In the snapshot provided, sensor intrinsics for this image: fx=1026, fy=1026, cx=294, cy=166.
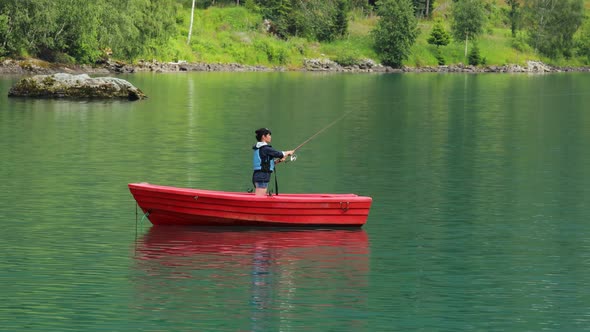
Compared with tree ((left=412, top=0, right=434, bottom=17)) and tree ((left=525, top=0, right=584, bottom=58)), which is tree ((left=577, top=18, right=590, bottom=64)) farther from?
tree ((left=412, top=0, right=434, bottom=17))

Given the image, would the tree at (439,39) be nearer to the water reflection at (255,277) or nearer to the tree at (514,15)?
the tree at (514,15)

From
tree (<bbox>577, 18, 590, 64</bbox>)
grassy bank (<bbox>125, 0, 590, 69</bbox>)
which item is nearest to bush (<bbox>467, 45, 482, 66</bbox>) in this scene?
A: grassy bank (<bbox>125, 0, 590, 69</bbox>)

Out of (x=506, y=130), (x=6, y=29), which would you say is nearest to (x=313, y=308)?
(x=506, y=130)

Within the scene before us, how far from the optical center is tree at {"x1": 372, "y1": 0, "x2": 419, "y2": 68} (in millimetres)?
165375

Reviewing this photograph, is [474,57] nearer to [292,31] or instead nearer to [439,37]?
[439,37]

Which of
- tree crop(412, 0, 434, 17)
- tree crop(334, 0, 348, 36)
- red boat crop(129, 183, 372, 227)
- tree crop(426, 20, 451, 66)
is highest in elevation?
tree crop(412, 0, 434, 17)

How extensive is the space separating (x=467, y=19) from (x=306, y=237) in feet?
507

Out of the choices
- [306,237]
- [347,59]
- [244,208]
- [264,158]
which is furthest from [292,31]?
[306,237]

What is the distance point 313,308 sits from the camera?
60.8 feet

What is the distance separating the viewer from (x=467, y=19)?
175 metres

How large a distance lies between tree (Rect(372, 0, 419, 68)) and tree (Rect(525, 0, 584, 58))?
32.1 m

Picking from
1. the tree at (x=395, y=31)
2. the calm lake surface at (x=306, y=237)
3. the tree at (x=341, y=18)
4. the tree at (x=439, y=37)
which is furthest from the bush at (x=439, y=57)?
the calm lake surface at (x=306, y=237)

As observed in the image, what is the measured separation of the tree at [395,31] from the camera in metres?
165

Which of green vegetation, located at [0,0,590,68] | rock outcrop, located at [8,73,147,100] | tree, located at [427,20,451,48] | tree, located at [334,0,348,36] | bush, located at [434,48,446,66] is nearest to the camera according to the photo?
rock outcrop, located at [8,73,147,100]
